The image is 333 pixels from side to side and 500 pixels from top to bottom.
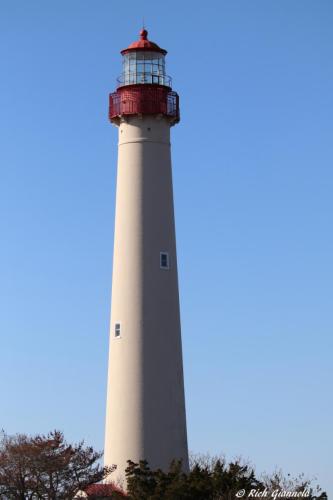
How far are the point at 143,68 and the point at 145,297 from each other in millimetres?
9647

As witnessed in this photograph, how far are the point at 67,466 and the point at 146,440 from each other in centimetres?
310

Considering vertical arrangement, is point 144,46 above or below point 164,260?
above

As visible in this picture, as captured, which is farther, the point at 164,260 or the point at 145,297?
the point at 164,260

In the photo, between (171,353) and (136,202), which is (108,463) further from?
(136,202)

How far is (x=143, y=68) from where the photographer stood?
6444 cm

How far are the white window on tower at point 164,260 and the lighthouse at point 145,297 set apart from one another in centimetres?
5

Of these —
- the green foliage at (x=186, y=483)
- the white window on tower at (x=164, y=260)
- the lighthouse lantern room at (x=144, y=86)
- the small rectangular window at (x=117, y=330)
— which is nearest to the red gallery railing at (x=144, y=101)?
the lighthouse lantern room at (x=144, y=86)

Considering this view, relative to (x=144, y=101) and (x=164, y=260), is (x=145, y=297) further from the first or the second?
(x=144, y=101)

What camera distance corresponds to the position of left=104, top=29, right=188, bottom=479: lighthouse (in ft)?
198

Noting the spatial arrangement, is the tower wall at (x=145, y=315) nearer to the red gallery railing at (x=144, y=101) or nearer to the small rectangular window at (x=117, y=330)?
the small rectangular window at (x=117, y=330)

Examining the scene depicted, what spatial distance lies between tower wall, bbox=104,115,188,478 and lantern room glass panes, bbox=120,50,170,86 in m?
2.04

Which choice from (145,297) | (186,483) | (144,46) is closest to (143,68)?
(144,46)

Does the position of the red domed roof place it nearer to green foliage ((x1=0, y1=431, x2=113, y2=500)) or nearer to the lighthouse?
the lighthouse

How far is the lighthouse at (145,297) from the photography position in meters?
60.3
